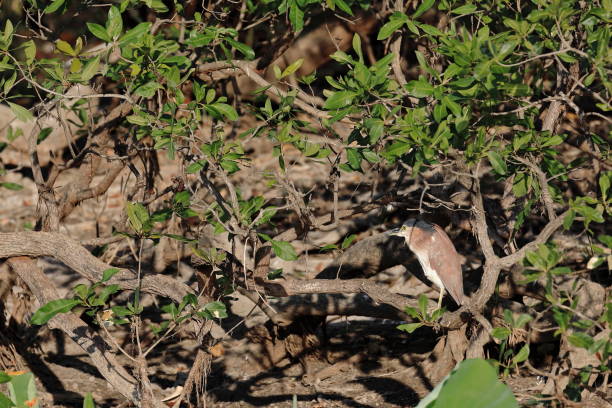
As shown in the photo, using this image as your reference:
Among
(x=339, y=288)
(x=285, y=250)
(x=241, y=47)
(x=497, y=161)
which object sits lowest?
(x=339, y=288)

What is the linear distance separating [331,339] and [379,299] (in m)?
1.68

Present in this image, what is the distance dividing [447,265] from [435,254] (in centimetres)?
10

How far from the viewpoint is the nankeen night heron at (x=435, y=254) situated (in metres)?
4.23

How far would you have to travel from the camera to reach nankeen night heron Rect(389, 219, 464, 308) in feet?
13.9

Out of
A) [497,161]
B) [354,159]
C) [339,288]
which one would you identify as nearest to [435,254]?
[339,288]

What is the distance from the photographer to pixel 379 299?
13.3ft

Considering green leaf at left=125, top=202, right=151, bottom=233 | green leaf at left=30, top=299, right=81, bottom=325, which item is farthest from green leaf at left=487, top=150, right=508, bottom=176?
green leaf at left=30, top=299, right=81, bottom=325

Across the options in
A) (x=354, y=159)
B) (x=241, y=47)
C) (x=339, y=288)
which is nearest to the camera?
(x=354, y=159)

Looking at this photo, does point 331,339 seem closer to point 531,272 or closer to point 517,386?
point 517,386

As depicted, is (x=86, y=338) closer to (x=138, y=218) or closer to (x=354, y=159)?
(x=138, y=218)

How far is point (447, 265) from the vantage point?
4.28m

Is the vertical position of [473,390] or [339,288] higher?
[473,390]

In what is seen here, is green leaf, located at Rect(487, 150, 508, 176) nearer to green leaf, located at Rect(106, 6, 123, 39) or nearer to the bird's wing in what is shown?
the bird's wing

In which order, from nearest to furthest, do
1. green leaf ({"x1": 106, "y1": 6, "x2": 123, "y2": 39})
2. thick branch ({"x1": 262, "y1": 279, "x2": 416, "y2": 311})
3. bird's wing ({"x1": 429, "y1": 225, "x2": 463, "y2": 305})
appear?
green leaf ({"x1": 106, "y1": 6, "x2": 123, "y2": 39}) → thick branch ({"x1": 262, "y1": 279, "x2": 416, "y2": 311}) → bird's wing ({"x1": 429, "y1": 225, "x2": 463, "y2": 305})
